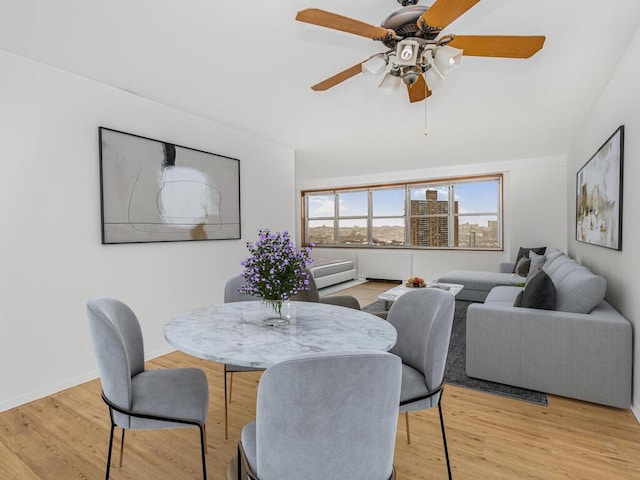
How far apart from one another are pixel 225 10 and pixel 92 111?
1573 millimetres

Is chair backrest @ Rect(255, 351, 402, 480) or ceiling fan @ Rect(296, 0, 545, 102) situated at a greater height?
ceiling fan @ Rect(296, 0, 545, 102)

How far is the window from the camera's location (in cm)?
669

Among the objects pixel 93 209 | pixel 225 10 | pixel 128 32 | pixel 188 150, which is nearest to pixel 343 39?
pixel 225 10

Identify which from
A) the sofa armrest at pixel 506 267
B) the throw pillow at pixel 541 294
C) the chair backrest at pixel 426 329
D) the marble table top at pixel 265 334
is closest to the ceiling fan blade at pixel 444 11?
the chair backrest at pixel 426 329

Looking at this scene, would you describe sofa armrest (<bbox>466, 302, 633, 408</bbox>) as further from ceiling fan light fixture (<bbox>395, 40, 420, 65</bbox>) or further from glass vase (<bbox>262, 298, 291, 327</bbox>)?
ceiling fan light fixture (<bbox>395, 40, 420, 65</bbox>)

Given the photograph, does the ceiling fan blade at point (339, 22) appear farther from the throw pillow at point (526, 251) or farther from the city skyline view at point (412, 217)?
the city skyline view at point (412, 217)

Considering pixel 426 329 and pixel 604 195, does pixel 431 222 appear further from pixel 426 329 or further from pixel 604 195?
pixel 426 329

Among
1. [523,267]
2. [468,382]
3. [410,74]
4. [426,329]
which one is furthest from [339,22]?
[523,267]

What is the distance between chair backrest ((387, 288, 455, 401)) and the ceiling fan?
3.80 ft

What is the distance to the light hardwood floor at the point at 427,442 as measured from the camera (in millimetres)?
1749

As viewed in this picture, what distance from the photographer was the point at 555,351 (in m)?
2.43

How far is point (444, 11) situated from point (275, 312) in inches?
58.6

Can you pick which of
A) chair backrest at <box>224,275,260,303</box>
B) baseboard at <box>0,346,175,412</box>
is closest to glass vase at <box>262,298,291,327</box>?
chair backrest at <box>224,275,260,303</box>

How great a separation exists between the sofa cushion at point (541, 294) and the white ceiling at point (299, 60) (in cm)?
159
